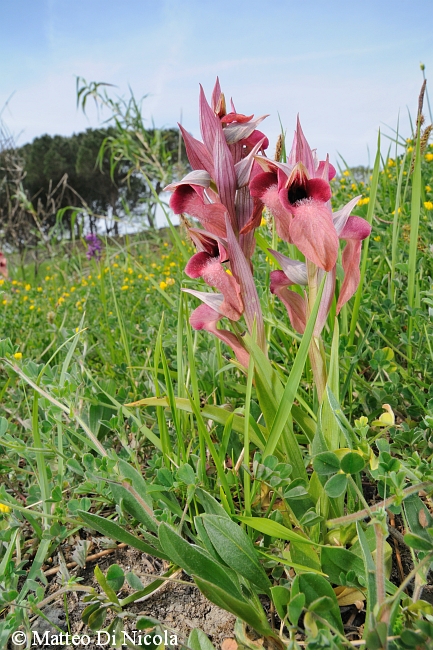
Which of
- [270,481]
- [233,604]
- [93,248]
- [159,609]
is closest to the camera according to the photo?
[233,604]

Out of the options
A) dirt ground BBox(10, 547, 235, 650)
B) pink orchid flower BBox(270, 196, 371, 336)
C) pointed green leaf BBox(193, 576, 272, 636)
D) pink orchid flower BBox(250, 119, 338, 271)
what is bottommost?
dirt ground BBox(10, 547, 235, 650)

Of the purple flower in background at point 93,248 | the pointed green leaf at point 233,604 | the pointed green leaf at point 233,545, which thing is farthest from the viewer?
the purple flower in background at point 93,248

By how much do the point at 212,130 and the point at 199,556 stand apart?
752 millimetres

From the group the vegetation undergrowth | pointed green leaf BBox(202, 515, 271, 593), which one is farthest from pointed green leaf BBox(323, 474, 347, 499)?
pointed green leaf BBox(202, 515, 271, 593)

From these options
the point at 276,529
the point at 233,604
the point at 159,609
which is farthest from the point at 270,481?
the point at 159,609

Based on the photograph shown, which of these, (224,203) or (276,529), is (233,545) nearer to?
(276,529)

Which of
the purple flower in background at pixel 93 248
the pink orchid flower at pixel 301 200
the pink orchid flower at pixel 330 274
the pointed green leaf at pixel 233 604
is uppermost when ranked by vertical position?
the purple flower in background at pixel 93 248

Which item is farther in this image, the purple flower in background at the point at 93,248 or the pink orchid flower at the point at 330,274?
the purple flower in background at the point at 93,248

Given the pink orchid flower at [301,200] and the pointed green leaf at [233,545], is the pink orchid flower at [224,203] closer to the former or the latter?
the pink orchid flower at [301,200]

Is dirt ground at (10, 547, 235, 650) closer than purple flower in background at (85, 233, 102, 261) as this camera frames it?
Yes

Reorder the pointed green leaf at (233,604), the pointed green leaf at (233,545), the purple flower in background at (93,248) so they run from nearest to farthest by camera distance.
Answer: the pointed green leaf at (233,604), the pointed green leaf at (233,545), the purple flower in background at (93,248)

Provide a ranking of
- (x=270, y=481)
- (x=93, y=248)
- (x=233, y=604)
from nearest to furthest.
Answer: (x=233, y=604) → (x=270, y=481) → (x=93, y=248)

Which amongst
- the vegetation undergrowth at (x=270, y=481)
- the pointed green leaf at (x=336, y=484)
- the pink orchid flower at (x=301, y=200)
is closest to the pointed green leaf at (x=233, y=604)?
the vegetation undergrowth at (x=270, y=481)

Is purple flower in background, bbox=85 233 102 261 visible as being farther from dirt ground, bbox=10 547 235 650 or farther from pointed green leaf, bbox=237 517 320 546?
pointed green leaf, bbox=237 517 320 546
